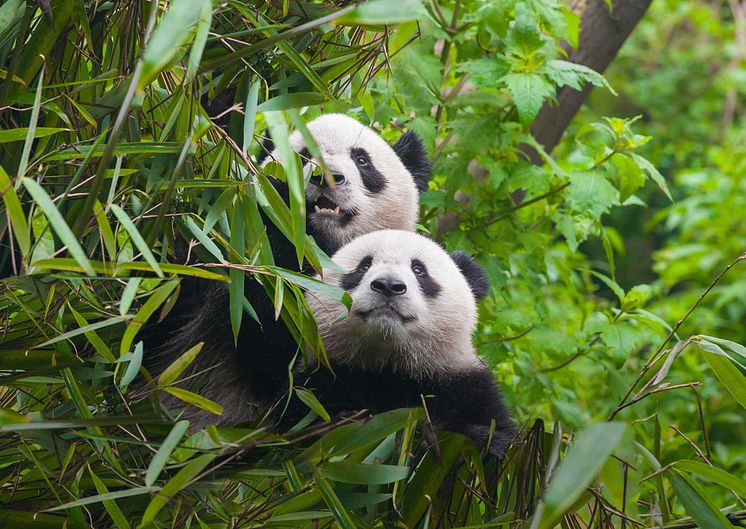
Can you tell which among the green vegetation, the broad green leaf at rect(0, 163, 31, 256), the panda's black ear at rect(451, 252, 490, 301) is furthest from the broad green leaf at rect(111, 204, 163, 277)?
the panda's black ear at rect(451, 252, 490, 301)

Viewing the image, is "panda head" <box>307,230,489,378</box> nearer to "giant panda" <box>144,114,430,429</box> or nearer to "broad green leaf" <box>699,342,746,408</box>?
"giant panda" <box>144,114,430,429</box>

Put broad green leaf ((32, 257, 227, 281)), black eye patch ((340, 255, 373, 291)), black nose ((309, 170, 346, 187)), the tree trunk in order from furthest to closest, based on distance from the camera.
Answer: the tree trunk
black nose ((309, 170, 346, 187))
black eye patch ((340, 255, 373, 291))
broad green leaf ((32, 257, 227, 281))

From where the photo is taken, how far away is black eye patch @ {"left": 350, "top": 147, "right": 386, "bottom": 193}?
209 centimetres

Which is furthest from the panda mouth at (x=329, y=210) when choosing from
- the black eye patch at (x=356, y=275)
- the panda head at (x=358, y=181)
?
the black eye patch at (x=356, y=275)

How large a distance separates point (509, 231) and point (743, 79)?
4.54m

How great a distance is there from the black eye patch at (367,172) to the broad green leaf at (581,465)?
1.20 m

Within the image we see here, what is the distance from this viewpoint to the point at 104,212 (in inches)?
45.6

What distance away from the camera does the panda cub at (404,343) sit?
1623mm

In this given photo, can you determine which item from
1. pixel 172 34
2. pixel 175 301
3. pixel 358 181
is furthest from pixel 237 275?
pixel 358 181

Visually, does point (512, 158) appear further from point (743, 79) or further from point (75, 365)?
point (743, 79)

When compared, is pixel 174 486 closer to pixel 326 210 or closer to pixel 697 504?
pixel 697 504

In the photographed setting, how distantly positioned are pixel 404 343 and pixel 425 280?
18cm

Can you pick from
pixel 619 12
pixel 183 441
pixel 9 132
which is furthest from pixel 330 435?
pixel 619 12

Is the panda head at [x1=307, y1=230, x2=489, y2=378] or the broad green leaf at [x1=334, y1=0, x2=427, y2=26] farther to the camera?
the panda head at [x1=307, y1=230, x2=489, y2=378]
